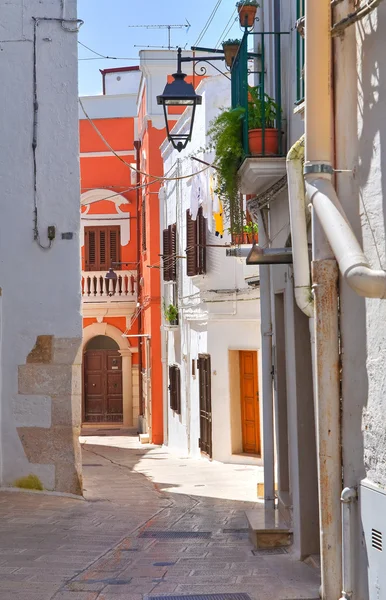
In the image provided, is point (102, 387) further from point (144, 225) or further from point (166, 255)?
point (166, 255)

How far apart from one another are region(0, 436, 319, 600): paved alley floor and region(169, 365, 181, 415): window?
26.6ft

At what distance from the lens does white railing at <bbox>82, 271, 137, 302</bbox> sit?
2938cm

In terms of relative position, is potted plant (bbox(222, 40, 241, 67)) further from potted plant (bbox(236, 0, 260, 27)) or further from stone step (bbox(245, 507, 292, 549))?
stone step (bbox(245, 507, 292, 549))

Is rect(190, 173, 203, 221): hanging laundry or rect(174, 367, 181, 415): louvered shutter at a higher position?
rect(190, 173, 203, 221): hanging laundry

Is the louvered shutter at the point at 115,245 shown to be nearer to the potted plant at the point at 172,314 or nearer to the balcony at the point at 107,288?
the balcony at the point at 107,288

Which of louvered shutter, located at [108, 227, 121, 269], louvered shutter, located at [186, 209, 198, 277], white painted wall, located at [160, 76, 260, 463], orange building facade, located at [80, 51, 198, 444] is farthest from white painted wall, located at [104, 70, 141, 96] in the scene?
louvered shutter, located at [186, 209, 198, 277]

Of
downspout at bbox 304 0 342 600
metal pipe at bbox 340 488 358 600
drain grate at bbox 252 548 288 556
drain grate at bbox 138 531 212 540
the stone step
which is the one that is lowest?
drain grate at bbox 138 531 212 540

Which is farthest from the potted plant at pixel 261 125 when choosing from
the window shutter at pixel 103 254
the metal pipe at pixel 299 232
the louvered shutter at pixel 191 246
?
the window shutter at pixel 103 254

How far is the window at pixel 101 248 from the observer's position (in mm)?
30016

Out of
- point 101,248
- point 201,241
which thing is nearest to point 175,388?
point 201,241

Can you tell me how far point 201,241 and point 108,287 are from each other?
34.9ft

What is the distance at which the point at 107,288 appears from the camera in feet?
97.5

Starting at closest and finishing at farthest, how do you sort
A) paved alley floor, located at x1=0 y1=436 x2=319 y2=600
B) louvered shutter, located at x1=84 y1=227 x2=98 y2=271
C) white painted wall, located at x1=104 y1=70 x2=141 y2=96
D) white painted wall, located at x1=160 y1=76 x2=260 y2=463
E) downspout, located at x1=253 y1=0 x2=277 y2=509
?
1. paved alley floor, located at x1=0 y1=436 x2=319 y2=600
2. downspout, located at x1=253 y1=0 x2=277 y2=509
3. white painted wall, located at x1=160 y1=76 x2=260 y2=463
4. louvered shutter, located at x1=84 y1=227 x2=98 y2=271
5. white painted wall, located at x1=104 y1=70 x2=141 y2=96

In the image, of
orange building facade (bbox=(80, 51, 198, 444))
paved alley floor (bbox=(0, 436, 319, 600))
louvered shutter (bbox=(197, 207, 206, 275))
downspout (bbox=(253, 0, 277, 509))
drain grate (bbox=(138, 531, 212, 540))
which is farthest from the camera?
orange building facade (bbox=(80, 51, 198, 444))
